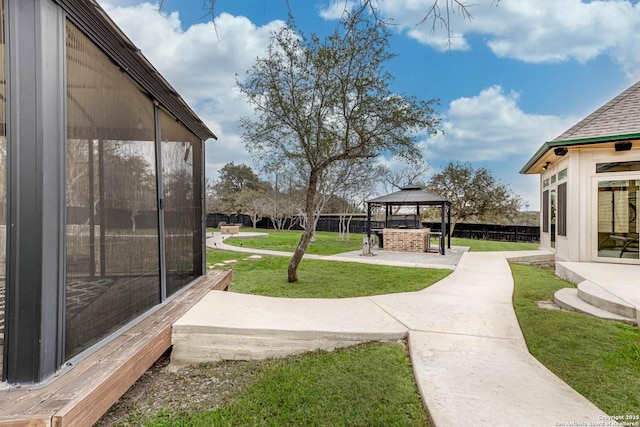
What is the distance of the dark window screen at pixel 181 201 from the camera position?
302 cm

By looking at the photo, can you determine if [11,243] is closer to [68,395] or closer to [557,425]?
[68,395]

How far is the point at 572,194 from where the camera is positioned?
6.94 meters

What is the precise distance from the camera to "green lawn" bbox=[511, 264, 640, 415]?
201cm

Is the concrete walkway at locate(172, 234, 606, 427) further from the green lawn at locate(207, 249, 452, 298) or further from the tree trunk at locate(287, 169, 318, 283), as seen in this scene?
the tree trunk at locate(287, 169, 318, 283)

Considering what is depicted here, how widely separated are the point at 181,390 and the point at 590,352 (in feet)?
10.9

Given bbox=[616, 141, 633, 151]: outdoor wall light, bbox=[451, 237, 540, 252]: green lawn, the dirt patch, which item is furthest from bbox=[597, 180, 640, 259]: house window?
the dirt patch

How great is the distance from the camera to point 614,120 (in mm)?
6805

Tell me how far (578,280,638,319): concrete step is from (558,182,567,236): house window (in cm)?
360

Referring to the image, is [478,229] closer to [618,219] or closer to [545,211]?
[545,211]

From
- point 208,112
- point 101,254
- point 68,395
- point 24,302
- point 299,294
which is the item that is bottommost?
point 299,294

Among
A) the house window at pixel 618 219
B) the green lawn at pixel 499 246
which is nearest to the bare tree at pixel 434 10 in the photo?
the house window at pixel 618 219

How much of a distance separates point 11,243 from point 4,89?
75cm

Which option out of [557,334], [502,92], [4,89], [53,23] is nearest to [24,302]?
[4,89]

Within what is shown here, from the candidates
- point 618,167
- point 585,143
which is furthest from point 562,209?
point 585,143
